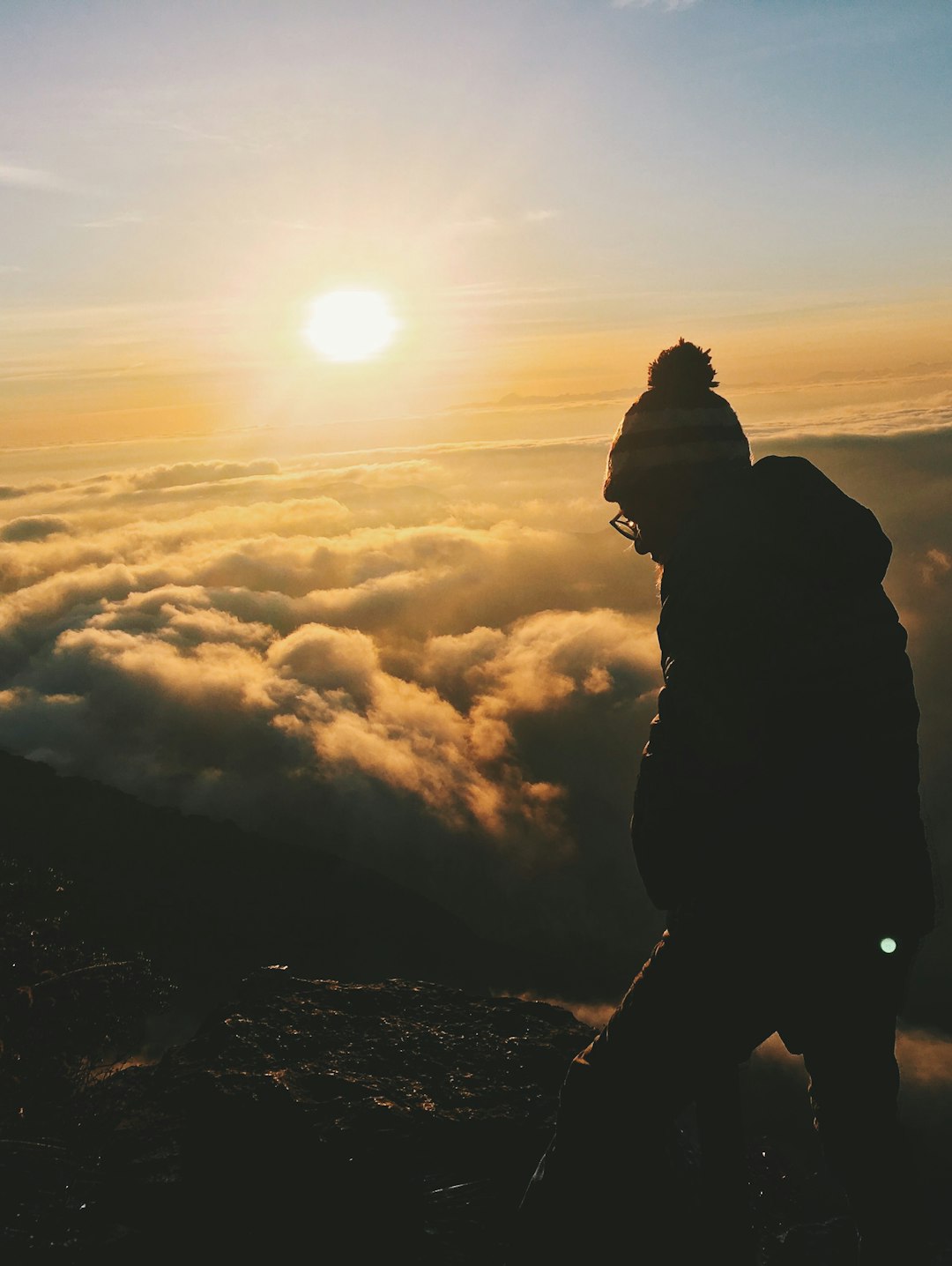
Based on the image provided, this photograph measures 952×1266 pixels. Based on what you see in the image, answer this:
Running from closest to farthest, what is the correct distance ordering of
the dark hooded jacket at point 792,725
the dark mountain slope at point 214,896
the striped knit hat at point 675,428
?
the dark hooded jacket at point 792,725, the striped knit hat at point 675,428, the dark mountain slope at point 214,896

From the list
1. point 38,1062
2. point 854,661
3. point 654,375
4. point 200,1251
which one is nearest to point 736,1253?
point 854,661

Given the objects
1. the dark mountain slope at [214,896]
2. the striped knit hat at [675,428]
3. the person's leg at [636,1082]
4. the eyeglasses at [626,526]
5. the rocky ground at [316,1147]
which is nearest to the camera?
the person's leg at [636,1082]

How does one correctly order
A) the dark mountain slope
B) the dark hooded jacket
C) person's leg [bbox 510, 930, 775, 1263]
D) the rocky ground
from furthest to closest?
the dark mountain slope, the rocky ground, person's leg [bbox 510, 930, 775, 1263], the dark hooded jacket

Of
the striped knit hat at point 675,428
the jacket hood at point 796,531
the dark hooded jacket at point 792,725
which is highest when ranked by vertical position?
the striped knit hat at point 675,428

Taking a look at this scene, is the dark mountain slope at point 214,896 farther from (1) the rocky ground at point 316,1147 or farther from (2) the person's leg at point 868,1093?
(2) the person's leg at point 868,1093

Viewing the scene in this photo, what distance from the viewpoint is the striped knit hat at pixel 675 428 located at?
3.20 metres

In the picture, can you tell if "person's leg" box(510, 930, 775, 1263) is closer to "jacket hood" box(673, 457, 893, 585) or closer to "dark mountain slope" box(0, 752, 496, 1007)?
"jacket hood" box(673, 457, 893, 585)

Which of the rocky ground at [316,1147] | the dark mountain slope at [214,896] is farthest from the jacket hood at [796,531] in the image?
the dark mountain slope at [214,896]

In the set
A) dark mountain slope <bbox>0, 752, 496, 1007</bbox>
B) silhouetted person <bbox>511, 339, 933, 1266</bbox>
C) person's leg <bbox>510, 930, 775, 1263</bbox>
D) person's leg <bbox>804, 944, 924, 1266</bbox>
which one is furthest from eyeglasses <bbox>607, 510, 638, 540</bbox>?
dark mountain slope <bbox>0, 752, 496, 1007</bbox>

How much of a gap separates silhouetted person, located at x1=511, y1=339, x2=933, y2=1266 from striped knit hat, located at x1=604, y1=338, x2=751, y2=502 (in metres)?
0.23

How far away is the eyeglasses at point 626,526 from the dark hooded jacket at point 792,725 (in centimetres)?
64

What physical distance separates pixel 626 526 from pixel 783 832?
1340 millimetres

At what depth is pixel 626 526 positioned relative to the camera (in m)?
3.58

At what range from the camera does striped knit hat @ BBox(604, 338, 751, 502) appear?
3197mm
